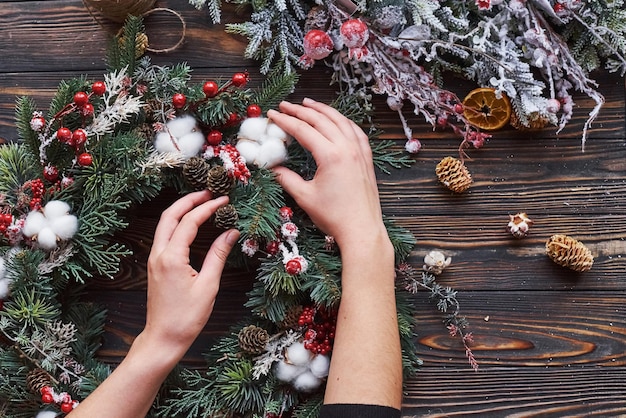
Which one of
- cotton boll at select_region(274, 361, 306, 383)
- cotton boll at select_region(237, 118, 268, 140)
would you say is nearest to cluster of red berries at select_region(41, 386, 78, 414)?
cotton boll at select_region(274, 361, 306, 383)

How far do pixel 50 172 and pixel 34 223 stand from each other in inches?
4.2

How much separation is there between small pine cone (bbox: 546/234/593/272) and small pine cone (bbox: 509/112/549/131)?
0.81 ft

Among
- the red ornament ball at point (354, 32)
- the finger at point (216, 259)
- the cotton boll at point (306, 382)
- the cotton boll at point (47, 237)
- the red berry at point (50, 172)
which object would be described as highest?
the red ornament ball at point (354, 32)

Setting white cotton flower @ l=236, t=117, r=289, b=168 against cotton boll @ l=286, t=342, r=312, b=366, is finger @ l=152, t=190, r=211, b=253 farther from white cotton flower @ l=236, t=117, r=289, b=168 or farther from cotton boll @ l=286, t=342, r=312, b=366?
cotton boll @ l=286, t=342, r=312, b=366

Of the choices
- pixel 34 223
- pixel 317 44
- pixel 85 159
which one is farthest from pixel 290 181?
pixel 34 223

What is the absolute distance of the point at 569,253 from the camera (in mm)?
1288

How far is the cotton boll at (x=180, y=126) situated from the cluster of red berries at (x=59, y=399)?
1.81ft

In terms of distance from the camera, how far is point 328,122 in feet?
4.05

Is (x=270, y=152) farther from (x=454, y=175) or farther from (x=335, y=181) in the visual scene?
(x=454, y=175)

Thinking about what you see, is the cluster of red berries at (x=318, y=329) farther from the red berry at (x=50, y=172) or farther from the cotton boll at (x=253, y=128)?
the red berry at (x=50, y=172)

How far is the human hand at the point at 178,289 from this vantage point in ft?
3.56

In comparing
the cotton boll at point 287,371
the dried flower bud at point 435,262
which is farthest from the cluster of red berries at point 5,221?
the dried flower bud at point 435,262

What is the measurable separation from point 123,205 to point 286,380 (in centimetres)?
47

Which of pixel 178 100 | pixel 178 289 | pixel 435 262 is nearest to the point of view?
pixel 178 289
